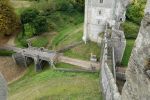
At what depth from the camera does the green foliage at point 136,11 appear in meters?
48.0

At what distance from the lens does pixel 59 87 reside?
32.0 m

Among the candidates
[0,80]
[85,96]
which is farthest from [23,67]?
[0,80]

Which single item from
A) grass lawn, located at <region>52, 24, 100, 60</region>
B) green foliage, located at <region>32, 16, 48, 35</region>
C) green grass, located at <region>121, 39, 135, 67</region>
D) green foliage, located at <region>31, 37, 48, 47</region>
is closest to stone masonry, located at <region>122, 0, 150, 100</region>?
green grass, located at <region>121, 39, 135, 67</region>

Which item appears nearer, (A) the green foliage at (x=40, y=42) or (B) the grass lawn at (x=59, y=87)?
(B) the grass lawn at (x=59, y=87)

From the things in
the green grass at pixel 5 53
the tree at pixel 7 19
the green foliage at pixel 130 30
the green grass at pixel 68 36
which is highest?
the tree at pixel 7 19

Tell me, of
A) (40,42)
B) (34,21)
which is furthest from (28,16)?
(40,42)

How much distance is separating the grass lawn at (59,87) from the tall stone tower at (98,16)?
32.0 ft

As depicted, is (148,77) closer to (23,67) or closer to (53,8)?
(23,67)

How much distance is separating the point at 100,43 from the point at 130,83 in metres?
30.3

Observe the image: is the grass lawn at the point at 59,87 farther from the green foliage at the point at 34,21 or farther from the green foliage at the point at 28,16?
the green foliage at the point at 28,16

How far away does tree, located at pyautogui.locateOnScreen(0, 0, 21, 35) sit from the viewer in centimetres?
4734

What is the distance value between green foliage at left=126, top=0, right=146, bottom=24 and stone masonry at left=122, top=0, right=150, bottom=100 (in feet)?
127

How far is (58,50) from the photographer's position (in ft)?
139

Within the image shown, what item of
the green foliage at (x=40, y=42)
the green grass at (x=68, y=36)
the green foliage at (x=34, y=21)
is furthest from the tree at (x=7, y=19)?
the green grass at (x=68, y=36)
